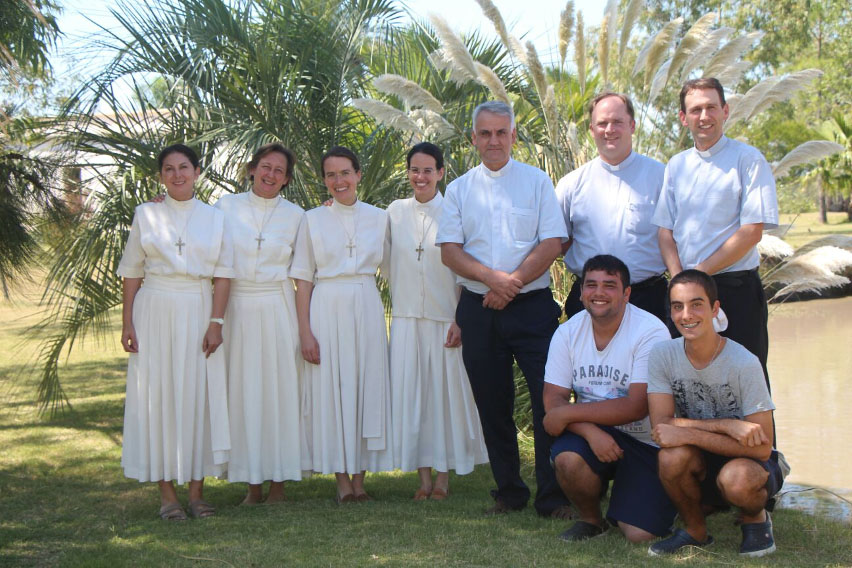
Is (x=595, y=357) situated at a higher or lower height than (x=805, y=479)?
higher

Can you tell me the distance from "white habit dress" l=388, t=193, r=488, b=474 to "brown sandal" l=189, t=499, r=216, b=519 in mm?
1067

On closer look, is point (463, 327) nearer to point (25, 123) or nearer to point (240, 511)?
point (240, 511)

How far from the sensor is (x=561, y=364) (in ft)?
14.5

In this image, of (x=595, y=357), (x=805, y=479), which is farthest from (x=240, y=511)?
(x=805, y=479)

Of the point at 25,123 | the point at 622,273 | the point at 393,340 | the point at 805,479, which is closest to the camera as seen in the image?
the point at 622,273

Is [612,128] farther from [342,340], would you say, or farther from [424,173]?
[342,340]

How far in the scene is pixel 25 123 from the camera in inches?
255

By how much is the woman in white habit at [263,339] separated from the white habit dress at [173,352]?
14cm

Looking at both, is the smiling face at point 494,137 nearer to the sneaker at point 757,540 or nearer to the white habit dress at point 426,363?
the white habit dress at point 426,363

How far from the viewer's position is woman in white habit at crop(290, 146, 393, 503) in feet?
17.2

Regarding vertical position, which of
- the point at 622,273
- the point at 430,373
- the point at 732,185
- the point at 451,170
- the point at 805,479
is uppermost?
the point at 451,170

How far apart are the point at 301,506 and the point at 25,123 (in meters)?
3.46

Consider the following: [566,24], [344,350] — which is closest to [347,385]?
[344,350]

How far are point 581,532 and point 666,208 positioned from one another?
1.65 meters
